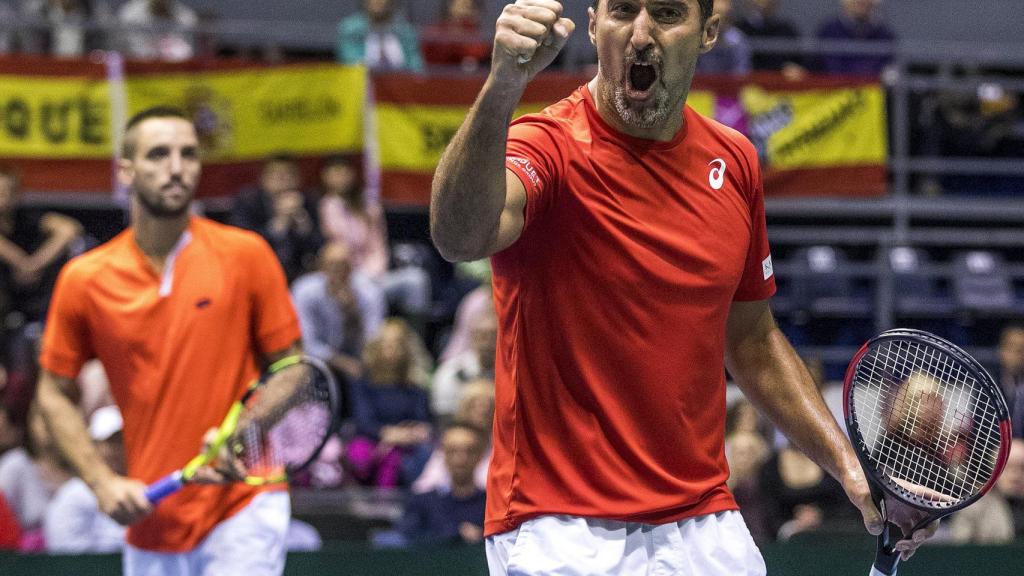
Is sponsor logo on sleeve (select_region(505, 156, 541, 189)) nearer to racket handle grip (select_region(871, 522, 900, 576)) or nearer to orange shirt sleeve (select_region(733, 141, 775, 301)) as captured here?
orange shirt sleeve (select_region(733, 141, 775, 301))

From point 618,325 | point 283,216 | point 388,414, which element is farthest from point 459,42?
point 618,325

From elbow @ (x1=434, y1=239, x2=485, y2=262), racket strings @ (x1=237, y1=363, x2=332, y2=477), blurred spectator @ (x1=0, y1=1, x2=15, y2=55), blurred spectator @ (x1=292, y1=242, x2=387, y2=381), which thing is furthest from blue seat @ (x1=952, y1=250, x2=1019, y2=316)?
elbow @ (x1=434, y1=239, x2=485, y2=262)

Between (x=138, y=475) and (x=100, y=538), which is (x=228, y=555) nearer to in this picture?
(x=138, y=475)

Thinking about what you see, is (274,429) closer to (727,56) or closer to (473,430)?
(473,430)

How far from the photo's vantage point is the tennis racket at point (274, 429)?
15.2 ft

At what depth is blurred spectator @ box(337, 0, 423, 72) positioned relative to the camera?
10438 millimetres

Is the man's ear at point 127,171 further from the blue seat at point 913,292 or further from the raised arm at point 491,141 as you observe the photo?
the blue seat at point 913,292

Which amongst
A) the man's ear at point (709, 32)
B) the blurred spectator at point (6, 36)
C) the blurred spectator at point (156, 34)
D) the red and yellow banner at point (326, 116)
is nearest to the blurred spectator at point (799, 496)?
the red and yellow banner at point (326, 116)

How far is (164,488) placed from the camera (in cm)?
465

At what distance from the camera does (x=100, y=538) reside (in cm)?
705

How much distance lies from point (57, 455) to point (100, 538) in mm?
727

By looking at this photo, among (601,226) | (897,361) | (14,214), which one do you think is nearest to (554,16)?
(601,226)

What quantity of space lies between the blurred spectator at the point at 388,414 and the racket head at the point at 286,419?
310cm

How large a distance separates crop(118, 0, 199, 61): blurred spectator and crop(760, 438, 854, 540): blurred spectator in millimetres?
5198
